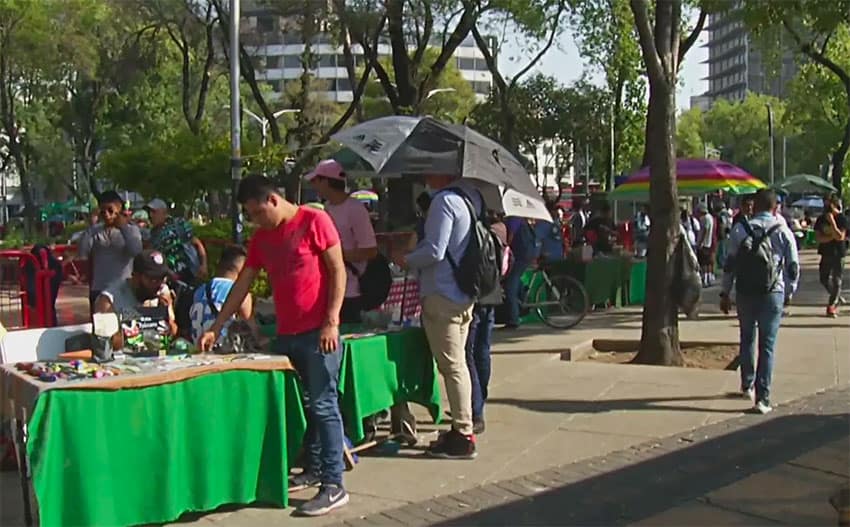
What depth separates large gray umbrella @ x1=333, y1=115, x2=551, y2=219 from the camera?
7.22 meters

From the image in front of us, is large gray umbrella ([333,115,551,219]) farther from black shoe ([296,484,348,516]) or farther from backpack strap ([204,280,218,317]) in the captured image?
black shoe ([296,484,348,516])

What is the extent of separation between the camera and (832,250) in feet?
48.9

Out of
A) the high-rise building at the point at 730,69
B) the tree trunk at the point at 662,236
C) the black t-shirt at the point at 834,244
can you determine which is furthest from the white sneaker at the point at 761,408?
the high-rise building at the point at 730,69

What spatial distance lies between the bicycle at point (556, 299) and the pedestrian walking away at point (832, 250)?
3.42 metres

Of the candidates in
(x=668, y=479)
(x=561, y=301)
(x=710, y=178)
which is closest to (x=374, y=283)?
(x=668, y=479)

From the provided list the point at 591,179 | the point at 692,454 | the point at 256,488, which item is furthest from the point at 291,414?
the point at 591,179

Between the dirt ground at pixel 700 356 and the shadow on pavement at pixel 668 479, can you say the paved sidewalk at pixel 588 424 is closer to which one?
the shadow on pavement at pixel 668 479

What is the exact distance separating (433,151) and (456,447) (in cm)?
209

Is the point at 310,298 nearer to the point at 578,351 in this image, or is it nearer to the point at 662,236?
the point at 662,236

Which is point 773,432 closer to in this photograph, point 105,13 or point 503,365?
point 503,365

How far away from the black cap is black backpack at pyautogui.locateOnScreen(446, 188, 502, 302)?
6.80 ft

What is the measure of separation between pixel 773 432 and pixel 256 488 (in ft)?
13.6

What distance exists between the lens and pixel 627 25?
106 feet

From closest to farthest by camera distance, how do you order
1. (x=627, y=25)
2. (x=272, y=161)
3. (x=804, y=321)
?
(x=804, y=321) → (x=272, y=161) → (x=627, y=25)
